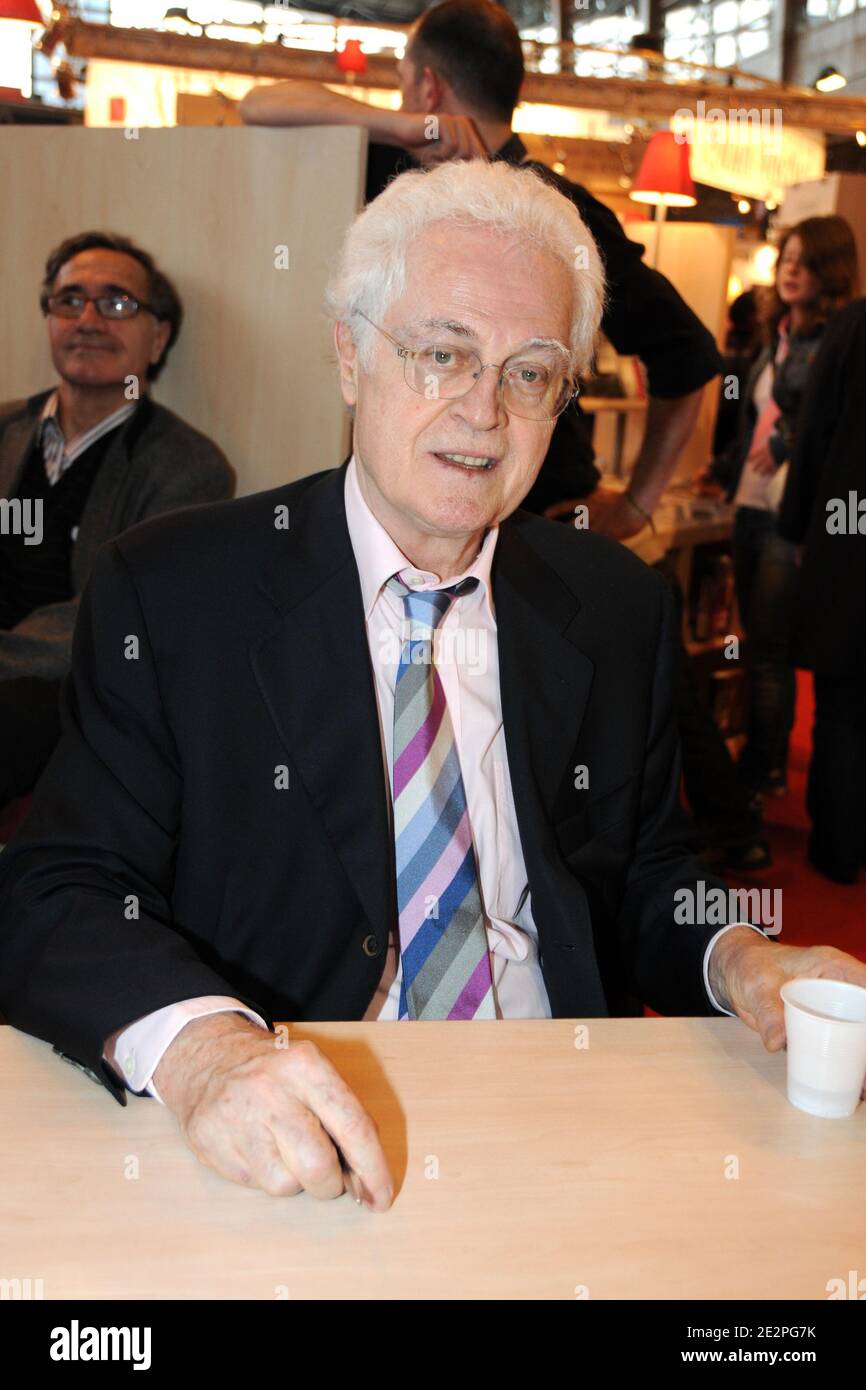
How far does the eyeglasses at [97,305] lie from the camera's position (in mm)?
→ 3047

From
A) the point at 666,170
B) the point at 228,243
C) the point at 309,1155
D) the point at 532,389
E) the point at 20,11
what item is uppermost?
the point at 20,11

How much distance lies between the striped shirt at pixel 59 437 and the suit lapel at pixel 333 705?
1672 millimetres

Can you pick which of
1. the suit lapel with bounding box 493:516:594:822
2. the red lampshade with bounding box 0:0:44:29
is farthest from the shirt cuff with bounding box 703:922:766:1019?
the red lampshade with bounding box 0:0:44:29

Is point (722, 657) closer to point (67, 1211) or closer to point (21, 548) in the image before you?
point (21, 548)

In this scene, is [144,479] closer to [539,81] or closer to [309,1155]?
[309,1155]

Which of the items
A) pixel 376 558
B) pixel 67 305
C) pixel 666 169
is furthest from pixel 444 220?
pixel 666 169

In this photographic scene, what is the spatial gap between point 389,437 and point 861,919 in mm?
2987

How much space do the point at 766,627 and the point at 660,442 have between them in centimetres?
151

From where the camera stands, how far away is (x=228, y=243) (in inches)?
120

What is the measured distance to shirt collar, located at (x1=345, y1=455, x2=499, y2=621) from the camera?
1.60 meters

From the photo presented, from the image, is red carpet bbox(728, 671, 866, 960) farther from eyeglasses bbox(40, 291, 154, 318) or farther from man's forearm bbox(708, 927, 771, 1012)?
eyeglasses bbox(40, 291, 154, 318)

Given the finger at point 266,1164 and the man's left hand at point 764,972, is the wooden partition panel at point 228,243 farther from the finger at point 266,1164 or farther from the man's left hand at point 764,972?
the finger at point 266,1164
